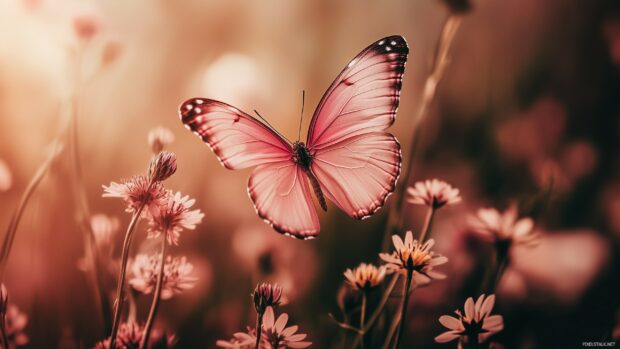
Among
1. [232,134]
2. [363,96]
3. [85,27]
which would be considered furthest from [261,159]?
[85,27]

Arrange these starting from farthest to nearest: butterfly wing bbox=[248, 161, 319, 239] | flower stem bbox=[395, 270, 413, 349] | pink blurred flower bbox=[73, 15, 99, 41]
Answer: pink blurred flower bbox=[73, 15, 99, 41]
butterfly wing bbox=[248, 161, 319, 239]
flower stem bbox=[395, 270, 413, 349]

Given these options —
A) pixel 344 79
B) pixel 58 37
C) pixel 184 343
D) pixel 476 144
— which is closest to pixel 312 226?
pixel 344 79

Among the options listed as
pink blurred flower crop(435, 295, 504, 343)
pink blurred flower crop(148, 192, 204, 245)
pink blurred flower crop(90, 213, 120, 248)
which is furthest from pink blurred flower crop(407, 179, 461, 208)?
pink blurred flower crop(90, 213, 120, 248)

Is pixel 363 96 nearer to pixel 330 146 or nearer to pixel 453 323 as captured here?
pixel 330 146

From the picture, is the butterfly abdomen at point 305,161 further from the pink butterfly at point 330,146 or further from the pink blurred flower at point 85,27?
the pink blurred flower at point 85,27

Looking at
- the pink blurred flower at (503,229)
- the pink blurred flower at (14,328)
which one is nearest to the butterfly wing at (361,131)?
the pink blurred flower at (503,229)

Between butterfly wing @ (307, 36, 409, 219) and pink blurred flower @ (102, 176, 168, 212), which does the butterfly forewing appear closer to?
butterfly wing @ (307, 36, 409, 219)

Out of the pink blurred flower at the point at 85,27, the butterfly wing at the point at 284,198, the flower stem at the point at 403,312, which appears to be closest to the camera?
the flower stem at the point at 403,312
